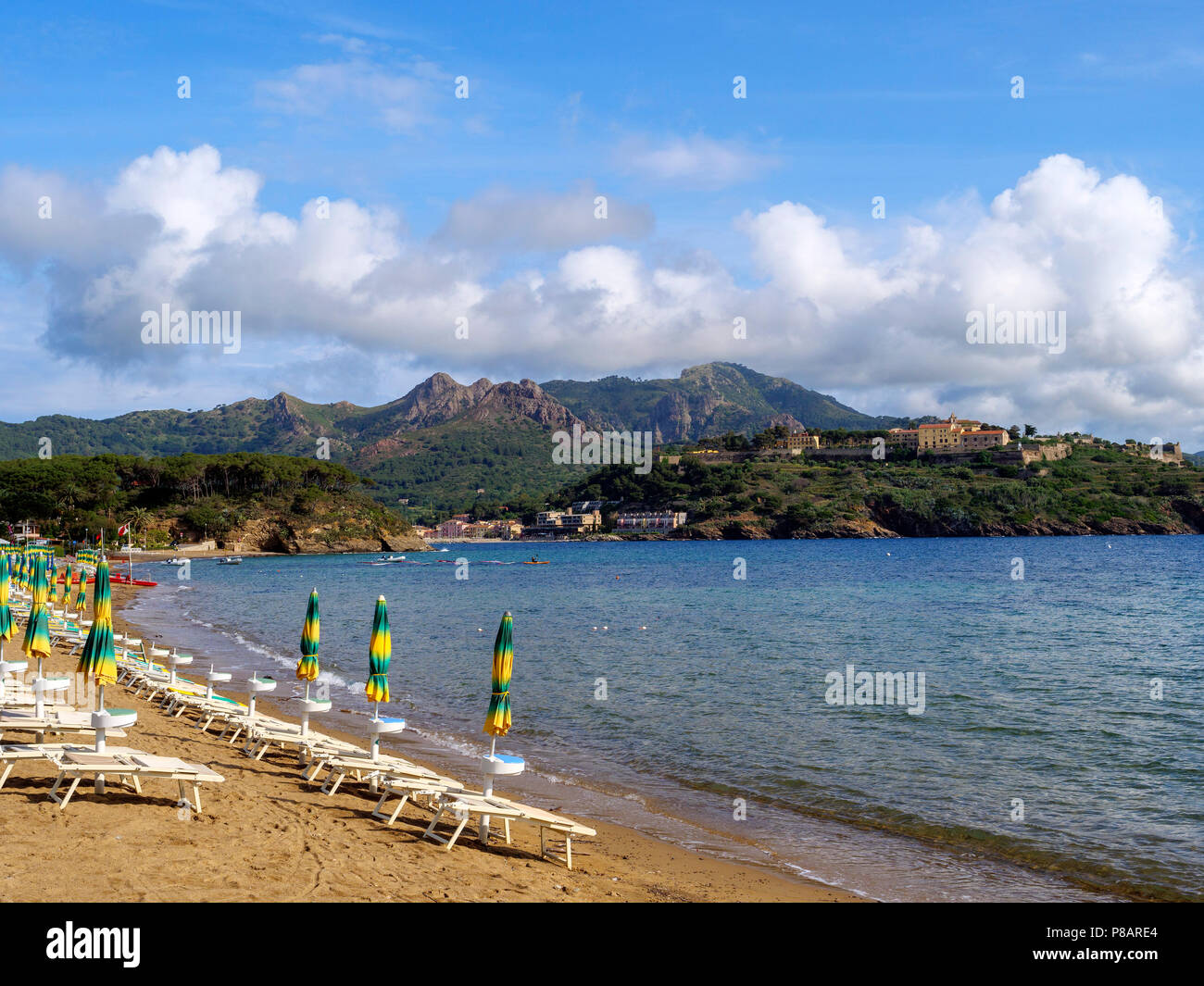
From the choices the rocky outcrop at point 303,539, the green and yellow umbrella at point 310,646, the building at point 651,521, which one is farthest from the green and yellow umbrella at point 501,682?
the building at point 651,521

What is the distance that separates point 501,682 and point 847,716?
11.3 m

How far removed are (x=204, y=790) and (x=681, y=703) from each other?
41.4 ft

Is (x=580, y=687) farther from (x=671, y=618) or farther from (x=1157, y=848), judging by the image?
(x=671, y=618)

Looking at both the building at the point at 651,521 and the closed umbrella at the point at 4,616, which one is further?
the building at the point at 651,521

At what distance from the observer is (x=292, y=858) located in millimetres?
8594

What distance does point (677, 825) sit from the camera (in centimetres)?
1226

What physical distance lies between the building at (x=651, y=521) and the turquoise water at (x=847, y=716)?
110438 millimetres

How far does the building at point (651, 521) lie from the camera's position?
166 meters

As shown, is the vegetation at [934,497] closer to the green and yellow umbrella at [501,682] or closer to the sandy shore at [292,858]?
the green and yellow umbrella at [501,682]

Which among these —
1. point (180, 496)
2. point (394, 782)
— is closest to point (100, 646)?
point (394, 782)

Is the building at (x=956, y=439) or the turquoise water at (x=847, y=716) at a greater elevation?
the building at (x=956, y=439)

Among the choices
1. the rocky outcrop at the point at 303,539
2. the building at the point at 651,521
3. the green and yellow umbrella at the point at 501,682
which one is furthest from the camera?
the building at the point at 651,521

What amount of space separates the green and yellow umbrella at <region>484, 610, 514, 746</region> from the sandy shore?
1445mm
